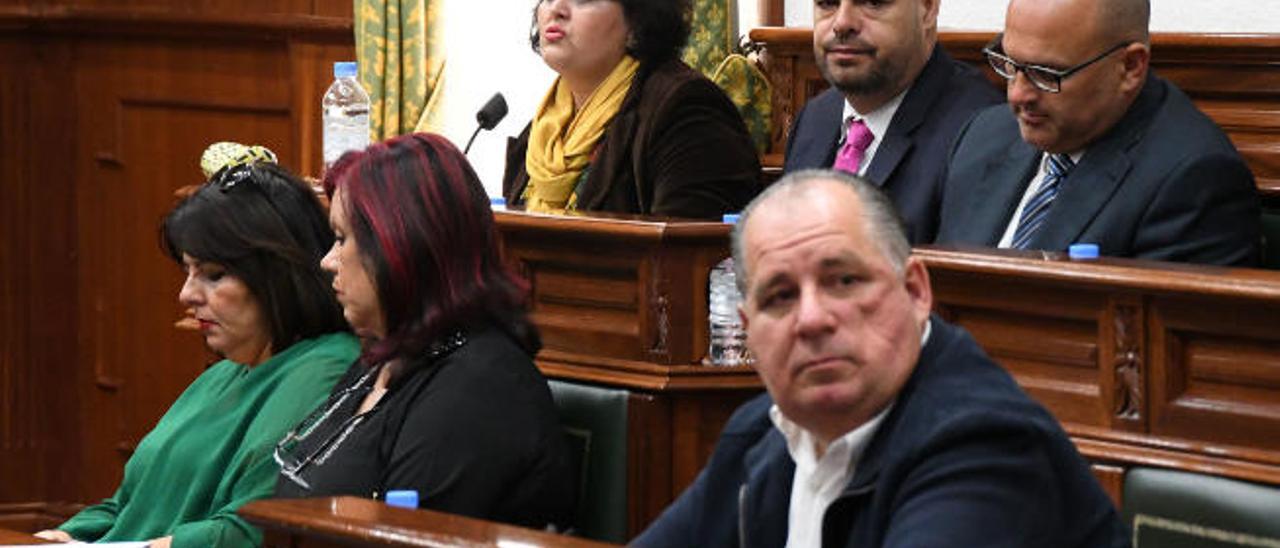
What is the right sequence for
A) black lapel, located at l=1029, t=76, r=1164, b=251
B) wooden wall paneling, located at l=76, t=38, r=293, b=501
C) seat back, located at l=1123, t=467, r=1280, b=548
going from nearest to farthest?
seat back, located at l=1123, t=467, r=1280, b=548, black lapel, located at l=1029, t=76, r=1164, b=251, wooden wall paneling, located at l=76, t=38, r=293, b=501

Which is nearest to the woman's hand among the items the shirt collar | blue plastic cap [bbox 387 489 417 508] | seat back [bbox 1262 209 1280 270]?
blue plastic cap [bbox 387 489 417 508]

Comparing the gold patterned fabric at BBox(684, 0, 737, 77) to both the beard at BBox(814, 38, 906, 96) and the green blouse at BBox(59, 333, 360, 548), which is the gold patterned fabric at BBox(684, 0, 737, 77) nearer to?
the beard at BBox(814, 38, 906, 96)

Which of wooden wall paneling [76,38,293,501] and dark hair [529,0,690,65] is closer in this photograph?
dark hair [529,0,690,65]

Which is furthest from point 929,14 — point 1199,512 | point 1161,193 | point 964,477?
point 964,477

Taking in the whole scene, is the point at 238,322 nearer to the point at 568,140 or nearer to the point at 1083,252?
the point at 568,140

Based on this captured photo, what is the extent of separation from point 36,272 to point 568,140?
7.03ft

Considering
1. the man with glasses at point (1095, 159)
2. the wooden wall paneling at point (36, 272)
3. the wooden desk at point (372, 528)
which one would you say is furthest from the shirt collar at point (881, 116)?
the wooden wall paneling at point (36, 272)

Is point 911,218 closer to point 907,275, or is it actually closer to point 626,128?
point 626,128

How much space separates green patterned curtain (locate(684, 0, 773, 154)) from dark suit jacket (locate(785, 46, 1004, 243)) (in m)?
0.55

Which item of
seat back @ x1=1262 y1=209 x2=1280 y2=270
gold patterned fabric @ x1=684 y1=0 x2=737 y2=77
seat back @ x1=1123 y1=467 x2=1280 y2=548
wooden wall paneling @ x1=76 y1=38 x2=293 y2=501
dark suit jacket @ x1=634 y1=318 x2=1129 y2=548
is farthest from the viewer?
wooden wall paneling @ x1=76 y1=38 x2=293 y2=501

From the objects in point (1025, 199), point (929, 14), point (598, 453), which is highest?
point (929, 14)

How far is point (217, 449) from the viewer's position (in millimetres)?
3398

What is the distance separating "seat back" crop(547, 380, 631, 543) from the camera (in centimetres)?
316

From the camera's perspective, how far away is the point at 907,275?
2.27 m
